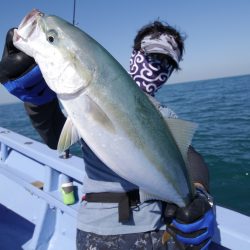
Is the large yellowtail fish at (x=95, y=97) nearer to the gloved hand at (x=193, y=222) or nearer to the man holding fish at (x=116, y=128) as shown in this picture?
the man holding fish at (x=116, y=128)

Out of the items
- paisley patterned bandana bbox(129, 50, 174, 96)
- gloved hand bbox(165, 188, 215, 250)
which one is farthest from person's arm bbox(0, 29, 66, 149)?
gloved hand bbox(165, 188, 215, 250)

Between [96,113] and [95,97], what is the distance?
8 cm

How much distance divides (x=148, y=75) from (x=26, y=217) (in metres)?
2.64

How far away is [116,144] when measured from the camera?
1.56 meters

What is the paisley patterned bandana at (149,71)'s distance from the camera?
238cm

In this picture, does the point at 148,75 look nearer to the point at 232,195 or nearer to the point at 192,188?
the point at 192,188

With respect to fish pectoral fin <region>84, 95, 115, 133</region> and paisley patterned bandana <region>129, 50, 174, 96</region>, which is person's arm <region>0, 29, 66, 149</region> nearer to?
fish pectoral fin <region>84, 95, 115, 133</region>

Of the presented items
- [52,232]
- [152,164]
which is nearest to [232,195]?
[52,232]

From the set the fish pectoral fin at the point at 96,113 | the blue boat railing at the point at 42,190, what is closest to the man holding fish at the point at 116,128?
the fish pectoral fin at the point at 96,113

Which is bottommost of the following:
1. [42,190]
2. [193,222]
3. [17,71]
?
[42,190]

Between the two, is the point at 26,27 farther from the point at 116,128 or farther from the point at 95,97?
the point at 116,128

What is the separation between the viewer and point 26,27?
158 cm

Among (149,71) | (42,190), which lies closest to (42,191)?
(42,190)

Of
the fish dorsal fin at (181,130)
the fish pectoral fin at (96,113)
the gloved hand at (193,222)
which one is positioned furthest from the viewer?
the gloved hand at (193,222)
